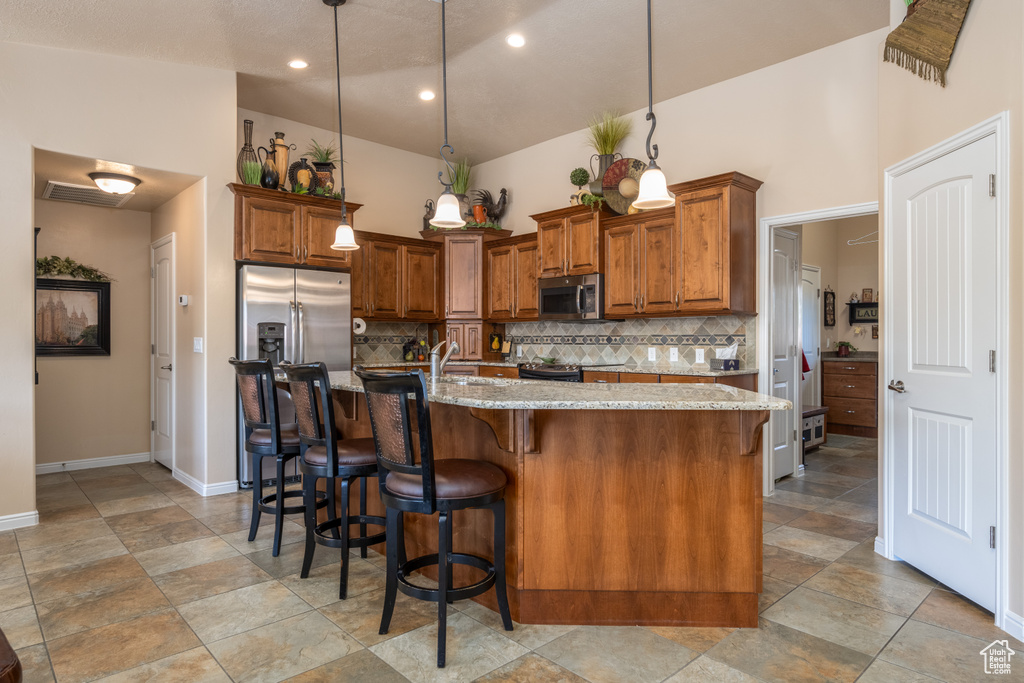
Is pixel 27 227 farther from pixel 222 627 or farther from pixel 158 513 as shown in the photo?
pixel 222 627

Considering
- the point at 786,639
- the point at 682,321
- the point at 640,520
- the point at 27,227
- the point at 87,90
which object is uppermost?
the point at 87,90

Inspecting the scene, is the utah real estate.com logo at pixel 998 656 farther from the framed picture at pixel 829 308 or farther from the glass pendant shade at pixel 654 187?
the framed picture at pixel 829 308

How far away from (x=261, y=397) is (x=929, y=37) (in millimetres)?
3834

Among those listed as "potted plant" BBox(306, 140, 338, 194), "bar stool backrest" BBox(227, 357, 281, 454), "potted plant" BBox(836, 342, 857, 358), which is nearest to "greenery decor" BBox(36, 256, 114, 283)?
"potted plant" BBox(306, 140, 338, 194)

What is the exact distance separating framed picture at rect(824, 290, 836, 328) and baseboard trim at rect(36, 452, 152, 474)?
805 cm

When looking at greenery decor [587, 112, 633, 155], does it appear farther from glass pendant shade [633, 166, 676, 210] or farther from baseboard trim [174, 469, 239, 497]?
baseboard trim [174, 469, 239, 497]

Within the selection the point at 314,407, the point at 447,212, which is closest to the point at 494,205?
the point at 447,212

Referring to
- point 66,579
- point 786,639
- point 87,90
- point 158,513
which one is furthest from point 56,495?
point 786,639

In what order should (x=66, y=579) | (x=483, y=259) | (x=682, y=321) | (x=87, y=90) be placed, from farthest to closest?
(x=483, y=259)
(x=682, y=321)
(x=87, y=90)
(x=66, y=579)

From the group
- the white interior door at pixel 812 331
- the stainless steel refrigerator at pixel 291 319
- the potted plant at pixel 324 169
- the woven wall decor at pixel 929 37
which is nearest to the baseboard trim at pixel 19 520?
the stainless steel refrigerator at pixel 291 319

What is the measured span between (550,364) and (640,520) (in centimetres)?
351

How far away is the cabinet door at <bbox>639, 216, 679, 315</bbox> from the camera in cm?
469

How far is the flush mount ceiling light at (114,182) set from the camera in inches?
173

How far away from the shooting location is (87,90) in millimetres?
4066
